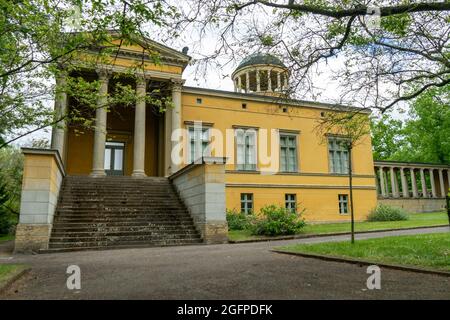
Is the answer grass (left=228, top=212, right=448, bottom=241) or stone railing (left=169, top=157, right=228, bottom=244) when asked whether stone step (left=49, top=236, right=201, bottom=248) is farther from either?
grass (left=228, top=212, right=448, bottom=241)

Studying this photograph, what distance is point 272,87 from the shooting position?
9.34 m

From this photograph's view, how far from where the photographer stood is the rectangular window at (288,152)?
1001 inches

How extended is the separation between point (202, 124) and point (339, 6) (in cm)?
1596

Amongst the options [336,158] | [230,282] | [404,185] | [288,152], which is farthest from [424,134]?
[230,282]

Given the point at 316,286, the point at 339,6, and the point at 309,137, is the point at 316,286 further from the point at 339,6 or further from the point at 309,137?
the point at 309,137

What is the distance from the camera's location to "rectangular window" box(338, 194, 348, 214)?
26297 mm

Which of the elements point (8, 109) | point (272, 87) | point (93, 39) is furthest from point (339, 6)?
point (8, 109)

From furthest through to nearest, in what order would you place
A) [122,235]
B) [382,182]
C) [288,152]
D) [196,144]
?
[382,182] < [288,152] < [196,144] < [122,235]

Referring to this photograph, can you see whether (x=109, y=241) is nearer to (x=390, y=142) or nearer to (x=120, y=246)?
(x=120, y=246)

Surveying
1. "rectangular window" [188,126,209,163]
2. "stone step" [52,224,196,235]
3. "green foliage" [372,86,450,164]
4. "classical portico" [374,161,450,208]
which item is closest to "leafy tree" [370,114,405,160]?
"green foliage" [372,86,450,164]

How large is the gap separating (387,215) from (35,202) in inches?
870

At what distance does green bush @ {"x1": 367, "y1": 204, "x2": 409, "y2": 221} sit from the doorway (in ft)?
58.7

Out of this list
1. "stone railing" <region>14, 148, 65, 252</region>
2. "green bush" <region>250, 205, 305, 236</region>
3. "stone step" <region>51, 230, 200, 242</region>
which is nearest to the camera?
"stone railing" <region>14, 148, 65, 252</region>

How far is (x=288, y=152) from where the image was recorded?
1013 inches
